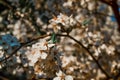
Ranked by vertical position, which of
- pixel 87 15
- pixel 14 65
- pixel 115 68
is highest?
pixel 87 15

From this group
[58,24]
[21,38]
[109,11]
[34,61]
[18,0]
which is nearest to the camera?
[34,61]

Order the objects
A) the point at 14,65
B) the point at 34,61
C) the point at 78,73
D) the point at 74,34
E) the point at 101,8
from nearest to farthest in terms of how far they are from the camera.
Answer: the point at 34,61 < the point at 14,65 < the point at 78,73 < the point at 74,34 < the point at 101,8

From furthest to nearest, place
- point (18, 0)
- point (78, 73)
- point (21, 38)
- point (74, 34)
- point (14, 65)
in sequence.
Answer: point (74, 34) < point (21, 38) < point (18, 0) < point (78, 73) < point (14, 65)

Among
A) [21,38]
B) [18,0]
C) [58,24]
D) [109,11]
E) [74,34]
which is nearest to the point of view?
[58,24]

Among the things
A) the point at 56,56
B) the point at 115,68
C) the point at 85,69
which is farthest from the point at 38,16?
the point at 56,56

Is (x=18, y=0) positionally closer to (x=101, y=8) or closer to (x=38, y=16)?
(x=38, y=16)

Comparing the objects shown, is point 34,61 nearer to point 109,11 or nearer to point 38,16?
point 38,16

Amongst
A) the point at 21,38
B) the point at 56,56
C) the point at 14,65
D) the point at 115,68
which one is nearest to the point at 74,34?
the point at 21,38

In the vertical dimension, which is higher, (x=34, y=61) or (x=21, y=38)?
(x=21, y=38)

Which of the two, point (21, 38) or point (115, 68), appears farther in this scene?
point (21, 38)
